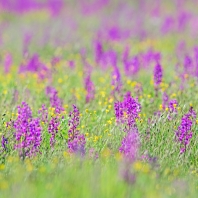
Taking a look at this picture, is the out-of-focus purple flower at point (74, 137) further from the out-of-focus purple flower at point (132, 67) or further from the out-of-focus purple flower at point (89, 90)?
the out-of-focus purple flower at point (132, 67)

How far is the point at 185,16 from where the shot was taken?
48.3 feet

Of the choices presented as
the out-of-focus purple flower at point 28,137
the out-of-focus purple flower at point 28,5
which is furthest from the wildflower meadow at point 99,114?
the out-of-focus purple flower at point 28,5

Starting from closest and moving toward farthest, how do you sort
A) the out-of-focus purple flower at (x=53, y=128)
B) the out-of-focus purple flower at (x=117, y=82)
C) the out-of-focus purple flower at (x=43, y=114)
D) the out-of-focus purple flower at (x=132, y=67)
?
the out-of-focus purple flower at (x=53, y=128) < the out-of-focus purple flower at (x=43, y=114) < the out-of-focus purple flower at (x=117, y=82) < the out-of-focus purple flower at (x=132, y=67)

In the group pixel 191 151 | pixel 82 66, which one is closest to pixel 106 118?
pixel 191 151

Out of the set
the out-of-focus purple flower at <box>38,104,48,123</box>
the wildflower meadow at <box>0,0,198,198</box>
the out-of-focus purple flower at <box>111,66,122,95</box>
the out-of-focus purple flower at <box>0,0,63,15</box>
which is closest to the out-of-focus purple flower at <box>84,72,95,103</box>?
the wildflower meadow at <box>0,0,198,198</box>

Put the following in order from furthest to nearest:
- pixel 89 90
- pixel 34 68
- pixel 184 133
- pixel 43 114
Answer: pixel 34 68 < pixel 89 90 < pixel 43 114 < pixel 184 133

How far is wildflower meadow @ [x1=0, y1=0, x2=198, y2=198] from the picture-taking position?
4023mm

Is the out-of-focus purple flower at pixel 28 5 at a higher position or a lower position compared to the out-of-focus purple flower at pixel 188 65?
higher

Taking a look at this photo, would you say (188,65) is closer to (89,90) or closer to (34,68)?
(89,90)

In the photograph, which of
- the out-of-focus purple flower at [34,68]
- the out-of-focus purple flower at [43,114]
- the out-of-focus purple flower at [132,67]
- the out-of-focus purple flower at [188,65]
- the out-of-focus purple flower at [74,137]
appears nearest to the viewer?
the out-of-focus purple flower at [74,137]

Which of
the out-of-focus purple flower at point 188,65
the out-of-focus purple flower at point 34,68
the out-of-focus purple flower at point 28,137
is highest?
the out-of-focus purple flower at point 28,137

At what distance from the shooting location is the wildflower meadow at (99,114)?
13.2ft

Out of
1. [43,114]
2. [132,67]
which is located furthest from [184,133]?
[132,67]

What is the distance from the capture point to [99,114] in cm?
670
